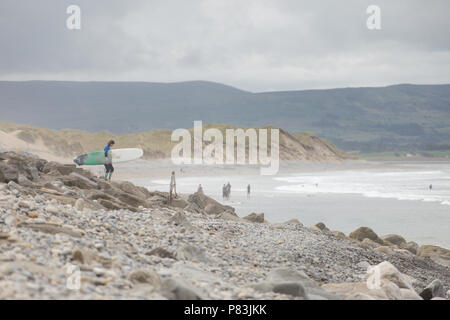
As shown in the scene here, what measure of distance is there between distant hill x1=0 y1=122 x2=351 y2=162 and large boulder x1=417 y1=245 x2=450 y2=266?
46489mm

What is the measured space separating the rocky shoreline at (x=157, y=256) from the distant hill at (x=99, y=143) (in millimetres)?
45645

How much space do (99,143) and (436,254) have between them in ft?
265

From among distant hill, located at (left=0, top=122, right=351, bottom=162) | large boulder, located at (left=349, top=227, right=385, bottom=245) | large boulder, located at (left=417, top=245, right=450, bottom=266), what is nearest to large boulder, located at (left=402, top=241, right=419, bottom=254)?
large boulder, located at (left=417, top=245, right=450, bottom=266)

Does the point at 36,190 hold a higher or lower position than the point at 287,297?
higher

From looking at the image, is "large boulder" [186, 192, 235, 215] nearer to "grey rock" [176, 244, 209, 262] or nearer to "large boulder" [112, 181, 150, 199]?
"large boulder" [112, 181, 150, 199]

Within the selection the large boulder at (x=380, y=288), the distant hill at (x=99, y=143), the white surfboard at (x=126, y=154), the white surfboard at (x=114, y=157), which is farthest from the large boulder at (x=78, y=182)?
the distant hill at (x=99, y=143)

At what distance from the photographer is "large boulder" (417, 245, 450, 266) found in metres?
15.7

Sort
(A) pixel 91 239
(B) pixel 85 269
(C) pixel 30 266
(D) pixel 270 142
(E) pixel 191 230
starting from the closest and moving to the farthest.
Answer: (C) pixel 30 266 → (B) pixel 85 269 → (A) pixel 91 239 → (E) pixel 191 230 → (D) pixel 270 142
